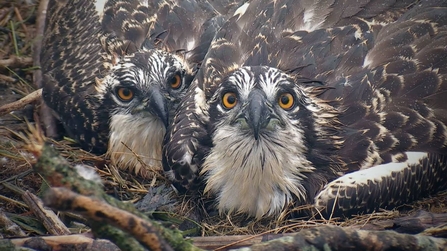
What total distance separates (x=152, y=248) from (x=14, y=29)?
14.5 feet

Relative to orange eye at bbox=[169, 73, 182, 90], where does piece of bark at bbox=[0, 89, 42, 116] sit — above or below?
below

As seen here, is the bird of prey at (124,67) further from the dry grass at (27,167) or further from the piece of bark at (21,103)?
the dry grass at (27,167)

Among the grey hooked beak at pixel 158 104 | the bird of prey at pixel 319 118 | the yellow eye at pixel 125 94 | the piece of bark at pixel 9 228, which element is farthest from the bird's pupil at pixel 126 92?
→ the piece of bark at pixel 9 228

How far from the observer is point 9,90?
268 inches

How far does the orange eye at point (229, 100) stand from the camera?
17.3 ft

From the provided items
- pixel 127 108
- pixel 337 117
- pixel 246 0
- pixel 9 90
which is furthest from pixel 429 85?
pixel 9 90

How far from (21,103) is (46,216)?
1446 mm

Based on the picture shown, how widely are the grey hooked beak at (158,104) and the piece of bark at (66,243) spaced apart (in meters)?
1.58

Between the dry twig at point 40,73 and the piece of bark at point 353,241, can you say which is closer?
the piece of bark at point 353,241

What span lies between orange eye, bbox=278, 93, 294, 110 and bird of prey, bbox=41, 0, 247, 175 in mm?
1066

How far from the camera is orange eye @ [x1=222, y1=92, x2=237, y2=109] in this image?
17.3ft


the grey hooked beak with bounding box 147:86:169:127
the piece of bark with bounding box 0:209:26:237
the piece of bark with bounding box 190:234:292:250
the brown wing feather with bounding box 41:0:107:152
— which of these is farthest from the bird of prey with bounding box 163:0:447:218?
the piece of bark with bounding box 0:209:26:237

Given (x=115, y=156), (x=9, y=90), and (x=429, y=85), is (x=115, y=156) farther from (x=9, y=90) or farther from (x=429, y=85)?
(x=429, y=85)

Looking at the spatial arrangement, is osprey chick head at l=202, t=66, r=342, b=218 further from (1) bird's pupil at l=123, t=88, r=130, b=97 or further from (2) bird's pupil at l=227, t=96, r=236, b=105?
(1) bird's pupil at l=123, t=88, r=130, b=97
